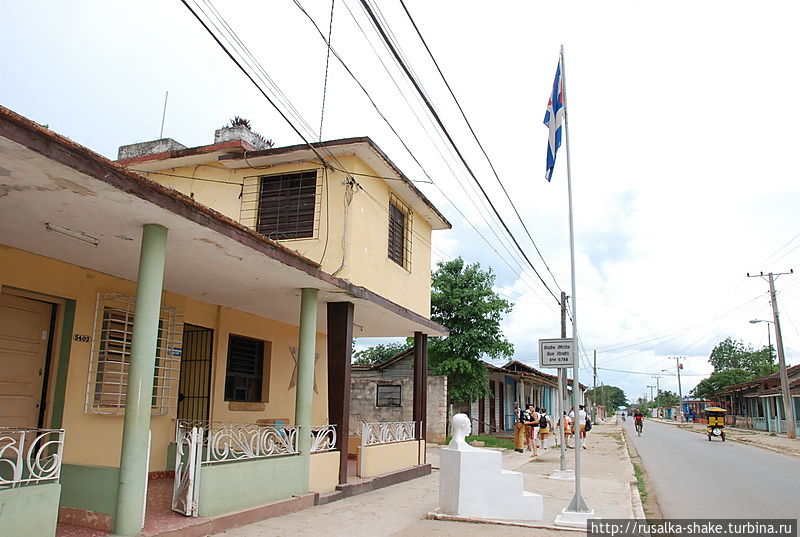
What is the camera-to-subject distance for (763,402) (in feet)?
162

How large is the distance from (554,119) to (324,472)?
6.64m

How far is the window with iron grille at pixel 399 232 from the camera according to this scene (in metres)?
12.6

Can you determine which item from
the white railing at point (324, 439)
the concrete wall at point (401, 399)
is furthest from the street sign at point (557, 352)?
the concrete wall at point (401, 399)

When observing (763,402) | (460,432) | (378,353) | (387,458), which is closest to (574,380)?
(460,432)

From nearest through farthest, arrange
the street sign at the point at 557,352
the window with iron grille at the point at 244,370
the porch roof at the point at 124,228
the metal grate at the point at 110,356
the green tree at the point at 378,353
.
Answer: the porch roof at the point at 124,228 → the metal grate at the point at 110,356 → the street sign at the point at 557,352 → the window with iron grille at the point at 244,370 → the green tree at the point at 378,353

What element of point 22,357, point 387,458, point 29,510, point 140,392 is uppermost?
point 22,357

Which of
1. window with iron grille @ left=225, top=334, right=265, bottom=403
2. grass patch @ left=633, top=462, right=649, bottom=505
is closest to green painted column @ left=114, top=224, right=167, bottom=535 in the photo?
window with iron grille @ left=225, top=334, right=265, bottom=403

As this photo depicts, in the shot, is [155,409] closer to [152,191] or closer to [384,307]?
[384,307]

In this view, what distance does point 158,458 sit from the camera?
984 centimetres

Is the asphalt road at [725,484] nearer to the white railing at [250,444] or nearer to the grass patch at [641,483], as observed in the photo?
the grass patch at [641,483]

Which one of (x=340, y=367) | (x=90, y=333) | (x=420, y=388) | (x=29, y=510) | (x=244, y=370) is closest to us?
(x=29, y=510)

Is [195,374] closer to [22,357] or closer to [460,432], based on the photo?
[22,357]

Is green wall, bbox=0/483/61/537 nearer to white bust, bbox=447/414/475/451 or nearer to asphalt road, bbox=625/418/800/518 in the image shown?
white bust, bbox=447/414/475/451

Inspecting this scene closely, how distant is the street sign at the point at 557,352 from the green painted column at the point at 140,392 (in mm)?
5904
